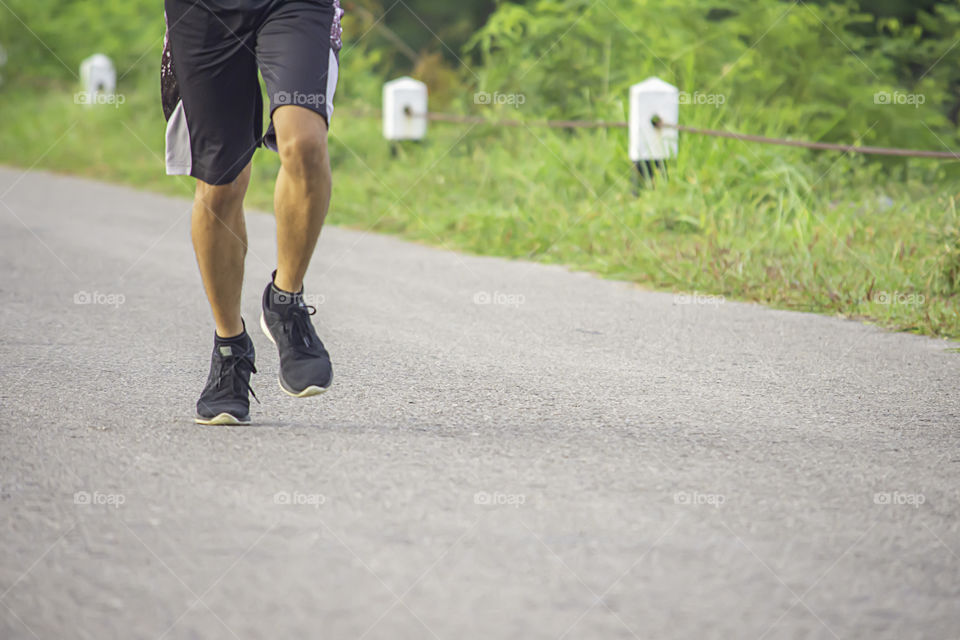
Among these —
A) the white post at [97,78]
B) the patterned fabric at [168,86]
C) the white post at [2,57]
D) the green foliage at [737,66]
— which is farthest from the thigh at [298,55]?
the white post at [2,57]

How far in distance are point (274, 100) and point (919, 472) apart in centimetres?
179

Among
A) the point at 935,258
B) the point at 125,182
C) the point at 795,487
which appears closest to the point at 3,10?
the point at 125,182

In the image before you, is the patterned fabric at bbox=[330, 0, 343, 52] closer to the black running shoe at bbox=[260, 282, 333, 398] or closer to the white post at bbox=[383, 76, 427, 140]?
the black running shoe at bbox=[260, 282, 333, 398]

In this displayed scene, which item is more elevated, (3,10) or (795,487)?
(3,10)

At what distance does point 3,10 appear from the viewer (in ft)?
63.7

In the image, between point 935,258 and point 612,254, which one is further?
point 612,254

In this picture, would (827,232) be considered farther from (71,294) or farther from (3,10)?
(3,10)

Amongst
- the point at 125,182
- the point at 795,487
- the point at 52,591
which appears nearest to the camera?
the point at 52,591

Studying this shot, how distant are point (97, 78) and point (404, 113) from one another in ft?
22.7

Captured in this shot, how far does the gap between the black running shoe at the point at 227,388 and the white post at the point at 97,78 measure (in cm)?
1333

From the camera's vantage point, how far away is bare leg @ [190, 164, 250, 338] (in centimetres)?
315

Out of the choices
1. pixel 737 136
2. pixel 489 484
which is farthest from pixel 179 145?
pixel 737 136

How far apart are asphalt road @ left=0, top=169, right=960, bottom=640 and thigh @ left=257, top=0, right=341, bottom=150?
0.84m

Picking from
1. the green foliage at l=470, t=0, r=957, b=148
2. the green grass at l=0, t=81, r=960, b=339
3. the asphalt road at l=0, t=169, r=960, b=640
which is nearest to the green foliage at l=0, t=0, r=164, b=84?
the green grass at l=0, t=81, r=960, b=339
